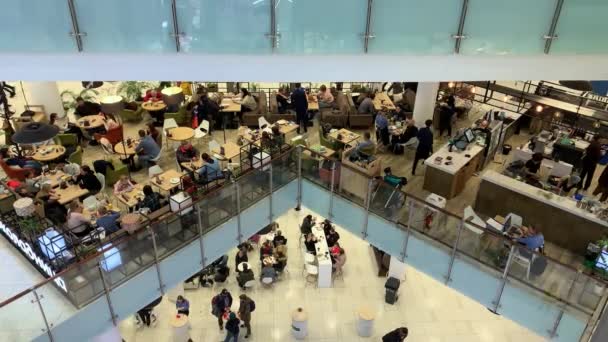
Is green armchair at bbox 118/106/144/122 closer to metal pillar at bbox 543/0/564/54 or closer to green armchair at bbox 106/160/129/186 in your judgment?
green armchair at bbox 106/160/129/186

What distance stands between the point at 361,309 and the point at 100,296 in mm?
7853

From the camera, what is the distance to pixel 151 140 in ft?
49.0

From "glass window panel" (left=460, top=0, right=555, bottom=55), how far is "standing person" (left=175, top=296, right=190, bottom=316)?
33.8 feet

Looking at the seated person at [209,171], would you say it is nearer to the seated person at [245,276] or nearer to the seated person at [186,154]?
the seated person at [186,154]

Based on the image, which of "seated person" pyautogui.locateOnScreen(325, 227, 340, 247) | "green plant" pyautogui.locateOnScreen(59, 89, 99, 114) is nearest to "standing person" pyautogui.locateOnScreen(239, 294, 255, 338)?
"seated person" pyautogui.locateOnScreen(325, 227, 340, 247)

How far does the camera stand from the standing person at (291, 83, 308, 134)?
54.2 feet

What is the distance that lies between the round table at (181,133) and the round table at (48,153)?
304 centimetres

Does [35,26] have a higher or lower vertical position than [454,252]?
higher

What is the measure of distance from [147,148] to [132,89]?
6021 millimetres

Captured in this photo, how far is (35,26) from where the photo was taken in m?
9.16

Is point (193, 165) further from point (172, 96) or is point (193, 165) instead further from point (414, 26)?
point (414, 26)

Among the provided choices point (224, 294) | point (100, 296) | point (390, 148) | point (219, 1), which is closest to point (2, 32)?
point (219, 1)

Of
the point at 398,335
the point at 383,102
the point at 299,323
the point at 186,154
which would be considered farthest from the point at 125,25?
the point at 383,102

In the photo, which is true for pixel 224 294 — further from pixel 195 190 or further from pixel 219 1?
pixel 219 1
